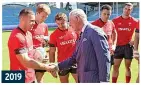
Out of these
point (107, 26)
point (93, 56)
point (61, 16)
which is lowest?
point (93, 56)

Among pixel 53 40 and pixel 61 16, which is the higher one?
pixel 61 16

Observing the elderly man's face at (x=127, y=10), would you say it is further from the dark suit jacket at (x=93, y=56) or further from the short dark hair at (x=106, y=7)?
the dark suit jacket at (x=93, y=56)

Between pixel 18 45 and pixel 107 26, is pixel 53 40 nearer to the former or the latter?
pixel 107 26

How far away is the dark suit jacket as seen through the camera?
2967mm

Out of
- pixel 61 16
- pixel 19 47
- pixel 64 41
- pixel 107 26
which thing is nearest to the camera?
pixel 19 47

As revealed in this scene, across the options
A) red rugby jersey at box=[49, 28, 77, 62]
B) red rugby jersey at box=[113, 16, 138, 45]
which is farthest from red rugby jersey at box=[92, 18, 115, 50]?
red rugby jersey at box=[49, 28, 77, 62]

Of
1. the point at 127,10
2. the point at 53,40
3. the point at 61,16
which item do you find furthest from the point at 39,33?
the point at 127,10

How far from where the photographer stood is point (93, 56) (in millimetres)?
3096

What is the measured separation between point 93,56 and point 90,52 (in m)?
0.04

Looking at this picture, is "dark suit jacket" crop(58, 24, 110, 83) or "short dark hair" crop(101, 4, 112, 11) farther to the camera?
"short dark hair" crop(101, 4, 112, 11)

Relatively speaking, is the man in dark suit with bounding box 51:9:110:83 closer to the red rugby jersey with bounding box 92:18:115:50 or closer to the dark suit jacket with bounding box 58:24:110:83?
the dark suit jacket with bounding box 58:24:110:83

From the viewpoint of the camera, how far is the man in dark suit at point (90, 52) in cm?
297

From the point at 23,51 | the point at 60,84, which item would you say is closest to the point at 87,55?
the point at 23,51

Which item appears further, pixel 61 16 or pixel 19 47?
pixel 61 16
